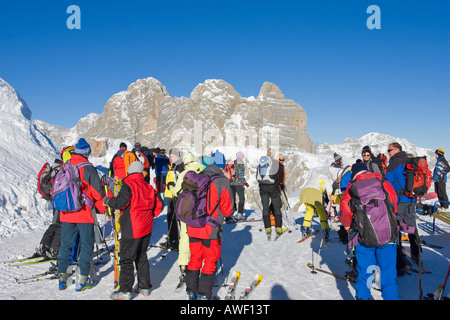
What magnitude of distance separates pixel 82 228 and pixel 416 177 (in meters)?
6.52

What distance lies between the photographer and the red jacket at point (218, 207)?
4.36 metres

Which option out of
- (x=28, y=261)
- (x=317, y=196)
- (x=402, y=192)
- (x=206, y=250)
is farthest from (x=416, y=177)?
(x=28, y=261)

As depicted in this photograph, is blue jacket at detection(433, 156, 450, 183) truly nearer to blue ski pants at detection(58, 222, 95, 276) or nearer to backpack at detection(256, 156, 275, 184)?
backpack at detection(256, 156, 275, 184)

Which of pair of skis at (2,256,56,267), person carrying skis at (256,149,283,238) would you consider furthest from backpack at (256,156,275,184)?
pair of skis at (2,256,56,267)

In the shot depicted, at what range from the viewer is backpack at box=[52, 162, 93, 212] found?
4633mm

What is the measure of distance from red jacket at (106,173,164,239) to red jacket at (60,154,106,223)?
28.8 inches

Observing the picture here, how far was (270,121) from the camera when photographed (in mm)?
159875

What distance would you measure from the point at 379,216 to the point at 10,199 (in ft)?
34.8

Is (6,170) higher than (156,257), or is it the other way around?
(6,170)

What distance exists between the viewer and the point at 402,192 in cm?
609

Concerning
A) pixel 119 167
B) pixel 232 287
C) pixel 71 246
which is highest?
pixel 119 167

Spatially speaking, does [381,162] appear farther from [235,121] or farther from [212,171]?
[235,121]
